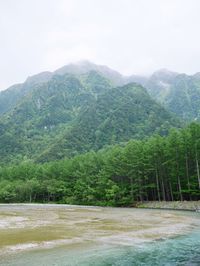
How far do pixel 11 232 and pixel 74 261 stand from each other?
1153 centimetres

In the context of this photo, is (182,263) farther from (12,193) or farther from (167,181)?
(12,193)

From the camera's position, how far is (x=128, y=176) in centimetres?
7981

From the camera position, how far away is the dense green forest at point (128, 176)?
216ft

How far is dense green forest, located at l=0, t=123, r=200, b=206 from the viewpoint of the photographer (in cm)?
6594

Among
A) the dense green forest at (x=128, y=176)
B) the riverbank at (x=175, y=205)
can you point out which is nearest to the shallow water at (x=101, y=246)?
the riverbank at (x=175, y=205)

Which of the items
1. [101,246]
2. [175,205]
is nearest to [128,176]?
[175,205]

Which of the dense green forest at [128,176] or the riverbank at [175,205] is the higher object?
the dense green forest at [128,176]

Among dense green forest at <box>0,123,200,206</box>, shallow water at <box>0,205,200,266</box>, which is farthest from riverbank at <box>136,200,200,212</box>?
shallow water at <box>0,205,200,266</box>

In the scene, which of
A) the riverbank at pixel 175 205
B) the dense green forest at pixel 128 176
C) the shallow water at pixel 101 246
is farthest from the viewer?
the dense green forest at pixel 128 176

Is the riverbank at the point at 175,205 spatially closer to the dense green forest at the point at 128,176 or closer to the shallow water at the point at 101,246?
the dense green forest at the point at 128,176

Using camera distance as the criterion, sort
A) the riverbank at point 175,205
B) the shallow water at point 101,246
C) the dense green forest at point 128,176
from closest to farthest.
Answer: the shallow water at point 101,246 < the riverbank at point 175,205 < the dense green forest at point 128,176

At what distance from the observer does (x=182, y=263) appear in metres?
17.9

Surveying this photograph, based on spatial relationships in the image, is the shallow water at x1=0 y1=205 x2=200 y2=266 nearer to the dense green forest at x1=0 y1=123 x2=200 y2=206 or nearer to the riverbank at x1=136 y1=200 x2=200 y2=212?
the riverbank at x1=136 y1=200 x2=200 y2=212

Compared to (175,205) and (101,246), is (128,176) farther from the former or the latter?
(101,246)
